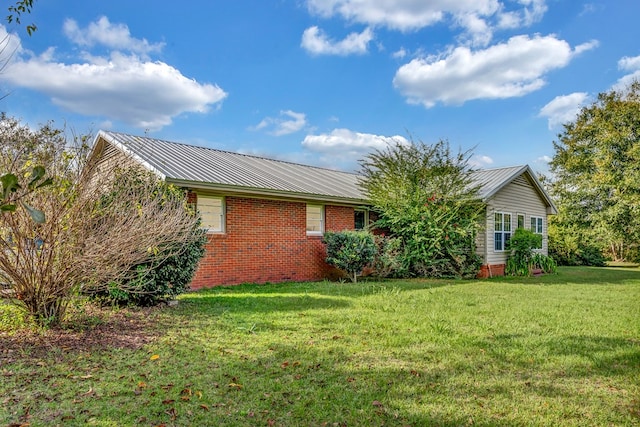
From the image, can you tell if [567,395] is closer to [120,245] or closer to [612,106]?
[120,245]

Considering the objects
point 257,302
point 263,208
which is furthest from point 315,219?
point 257,302

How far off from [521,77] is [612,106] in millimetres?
16133

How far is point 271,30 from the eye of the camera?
37.8 ft

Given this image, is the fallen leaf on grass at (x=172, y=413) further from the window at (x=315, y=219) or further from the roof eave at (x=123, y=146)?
the window at (x=315, y=219)

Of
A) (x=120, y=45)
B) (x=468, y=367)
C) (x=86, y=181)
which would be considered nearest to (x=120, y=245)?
(x=86, y=181)

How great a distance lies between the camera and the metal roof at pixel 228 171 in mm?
10016

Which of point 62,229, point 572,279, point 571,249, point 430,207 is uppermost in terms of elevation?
point 430,207

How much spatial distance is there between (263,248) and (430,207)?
20.8 ft

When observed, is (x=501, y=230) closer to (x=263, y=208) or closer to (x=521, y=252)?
(x=521, y=252)

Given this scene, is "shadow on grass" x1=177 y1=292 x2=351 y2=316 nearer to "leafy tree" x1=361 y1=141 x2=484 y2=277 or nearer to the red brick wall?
the red brick wall

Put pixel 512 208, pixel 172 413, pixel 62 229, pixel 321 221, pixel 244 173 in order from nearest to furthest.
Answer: pixel 172 413
pixel 62 229
pixel 244 173
pixel 321 221
pixel 512 208

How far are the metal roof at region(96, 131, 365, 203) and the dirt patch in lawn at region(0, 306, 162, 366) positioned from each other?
343cm

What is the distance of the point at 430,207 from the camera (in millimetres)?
14500

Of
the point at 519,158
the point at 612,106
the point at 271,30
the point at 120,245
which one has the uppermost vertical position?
the point at 612,106
